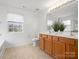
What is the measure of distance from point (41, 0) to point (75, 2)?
1413 millimetres

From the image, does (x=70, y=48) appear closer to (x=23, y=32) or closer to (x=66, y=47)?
(x=66, y=47)

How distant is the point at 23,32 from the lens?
5.16m

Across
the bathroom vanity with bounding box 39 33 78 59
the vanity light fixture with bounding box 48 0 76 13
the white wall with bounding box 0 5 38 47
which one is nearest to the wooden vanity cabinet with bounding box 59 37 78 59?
the bathroom vanity with bounding box 39 33 78 59

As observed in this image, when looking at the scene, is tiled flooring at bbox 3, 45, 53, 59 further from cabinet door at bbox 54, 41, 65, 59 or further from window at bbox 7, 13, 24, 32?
window at bbox 7, 13, 24, 32

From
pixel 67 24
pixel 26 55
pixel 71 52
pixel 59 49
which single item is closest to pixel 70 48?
pixel 71 52

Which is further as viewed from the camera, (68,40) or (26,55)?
(26,55)

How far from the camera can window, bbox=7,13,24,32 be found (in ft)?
15.6

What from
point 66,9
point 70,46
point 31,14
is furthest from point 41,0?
point 70,46

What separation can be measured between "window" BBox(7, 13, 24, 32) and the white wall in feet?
0.73

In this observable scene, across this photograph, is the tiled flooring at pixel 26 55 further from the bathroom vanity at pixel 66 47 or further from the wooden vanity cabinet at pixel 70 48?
the wooden vanity cabinet at pixel 70 48

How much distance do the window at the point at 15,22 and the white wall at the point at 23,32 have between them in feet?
0.73

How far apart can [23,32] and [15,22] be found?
31.3 inches

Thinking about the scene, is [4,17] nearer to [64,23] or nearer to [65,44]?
[64,23]

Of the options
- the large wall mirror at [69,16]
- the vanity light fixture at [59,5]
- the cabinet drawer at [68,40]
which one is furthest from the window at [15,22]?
the cabinet drawer at [68,40]
